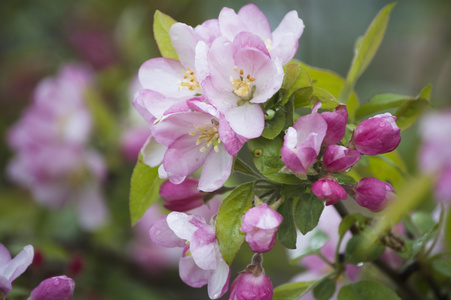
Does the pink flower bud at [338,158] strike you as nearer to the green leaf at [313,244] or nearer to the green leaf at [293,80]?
the green leaf at [293,80]

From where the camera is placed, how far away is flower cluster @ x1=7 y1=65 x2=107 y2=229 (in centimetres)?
153

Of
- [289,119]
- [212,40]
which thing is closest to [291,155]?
[289,119]

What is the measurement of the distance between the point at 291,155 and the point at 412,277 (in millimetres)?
422

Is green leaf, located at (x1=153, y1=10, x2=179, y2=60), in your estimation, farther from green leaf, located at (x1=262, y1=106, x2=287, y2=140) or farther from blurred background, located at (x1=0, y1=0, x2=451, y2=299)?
blurred background, located at (x1=0, y1=0, x2=451, y2=299)

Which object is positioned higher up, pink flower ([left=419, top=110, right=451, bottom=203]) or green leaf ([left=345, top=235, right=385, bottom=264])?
green leaf ([left=345, top=235, right=385, bottom=264])

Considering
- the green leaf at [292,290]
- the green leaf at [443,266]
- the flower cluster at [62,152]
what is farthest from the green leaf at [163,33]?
the flower cluster at [62,152]

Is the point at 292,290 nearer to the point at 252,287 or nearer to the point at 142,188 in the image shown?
the point at 252,287

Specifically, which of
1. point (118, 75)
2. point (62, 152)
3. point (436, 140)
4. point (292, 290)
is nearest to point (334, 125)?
point (292, 290)

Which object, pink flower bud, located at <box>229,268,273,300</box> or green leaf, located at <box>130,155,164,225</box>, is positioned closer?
pink flower bud, located at <box>229,268,273,300</box>

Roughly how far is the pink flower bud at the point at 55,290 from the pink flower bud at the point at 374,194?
1.30 feet

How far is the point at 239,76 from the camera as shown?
0.68m

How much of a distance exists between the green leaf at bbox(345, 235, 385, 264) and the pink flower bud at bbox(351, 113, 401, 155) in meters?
0.17

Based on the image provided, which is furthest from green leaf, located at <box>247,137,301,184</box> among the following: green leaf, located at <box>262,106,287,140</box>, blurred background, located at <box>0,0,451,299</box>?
blurred background, located at <box>0,0,451,299</box>

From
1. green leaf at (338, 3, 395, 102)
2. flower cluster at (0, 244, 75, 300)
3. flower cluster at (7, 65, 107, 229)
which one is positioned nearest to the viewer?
flower cluster at (0, 244, 75, 300)
